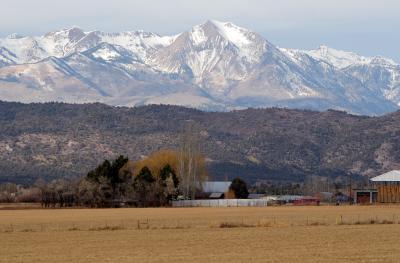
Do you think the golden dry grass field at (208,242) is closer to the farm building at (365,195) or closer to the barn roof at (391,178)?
the barn roof at (391,178)

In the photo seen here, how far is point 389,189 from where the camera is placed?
17612 cm

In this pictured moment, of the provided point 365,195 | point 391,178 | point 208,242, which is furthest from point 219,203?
point 208,242

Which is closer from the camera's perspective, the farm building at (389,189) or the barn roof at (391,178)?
the farm building at (389,189)

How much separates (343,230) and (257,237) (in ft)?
32.3

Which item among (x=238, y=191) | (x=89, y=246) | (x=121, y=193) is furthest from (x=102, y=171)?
(x=89, y=246)

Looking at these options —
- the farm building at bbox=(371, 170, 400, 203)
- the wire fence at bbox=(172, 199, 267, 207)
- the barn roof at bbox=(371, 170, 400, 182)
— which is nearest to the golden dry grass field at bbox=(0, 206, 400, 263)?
the wire fence at bbox=(172, 199, 267, 207)

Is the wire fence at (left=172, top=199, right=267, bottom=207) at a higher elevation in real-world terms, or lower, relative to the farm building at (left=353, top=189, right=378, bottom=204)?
lower

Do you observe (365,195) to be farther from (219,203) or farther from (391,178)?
(219,203)

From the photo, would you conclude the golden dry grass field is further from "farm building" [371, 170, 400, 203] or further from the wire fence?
"farm building" [371, 170, 400, 203]

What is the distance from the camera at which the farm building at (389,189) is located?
174200mm

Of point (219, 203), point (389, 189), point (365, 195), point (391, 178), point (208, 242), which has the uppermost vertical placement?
point (391, 178)

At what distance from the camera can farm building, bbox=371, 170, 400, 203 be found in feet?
572

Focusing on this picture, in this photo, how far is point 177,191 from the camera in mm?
169250

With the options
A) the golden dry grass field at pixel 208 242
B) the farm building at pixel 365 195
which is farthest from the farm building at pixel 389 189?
the golden dry grass field at pixel 208 242
